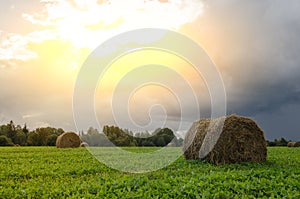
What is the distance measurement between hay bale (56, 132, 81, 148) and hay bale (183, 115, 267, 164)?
55.9ft

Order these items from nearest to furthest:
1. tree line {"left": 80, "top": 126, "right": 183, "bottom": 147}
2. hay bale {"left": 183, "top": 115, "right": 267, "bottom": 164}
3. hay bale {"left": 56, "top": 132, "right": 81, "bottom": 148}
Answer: hay bale {"left": 183, "top": 115, "right": 267, "bottom": 164}
tree line {"left": 80, "top": 126, "right": 183, "bottom": 147}
hay bale {"left": 56, "top": 132, "right": 81, "bottom": 148}

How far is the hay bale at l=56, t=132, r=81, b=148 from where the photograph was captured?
30141mm

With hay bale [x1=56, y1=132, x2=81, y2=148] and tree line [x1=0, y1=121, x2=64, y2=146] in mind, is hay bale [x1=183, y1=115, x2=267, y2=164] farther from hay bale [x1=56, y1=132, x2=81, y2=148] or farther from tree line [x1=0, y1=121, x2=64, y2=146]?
tree line [x1=0, y1=121, x2=64, y2=146]

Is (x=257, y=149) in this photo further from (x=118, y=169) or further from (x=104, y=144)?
(x=104, y=144)

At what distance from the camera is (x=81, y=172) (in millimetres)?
12062

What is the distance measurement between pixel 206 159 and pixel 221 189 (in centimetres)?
677

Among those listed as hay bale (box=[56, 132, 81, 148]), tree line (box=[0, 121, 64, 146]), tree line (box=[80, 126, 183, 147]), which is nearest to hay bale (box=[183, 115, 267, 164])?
tree line (box=[80, 126, 183, 147])


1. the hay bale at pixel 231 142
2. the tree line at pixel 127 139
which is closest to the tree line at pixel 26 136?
the tree line at pixel 127 139

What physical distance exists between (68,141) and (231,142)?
19.1m

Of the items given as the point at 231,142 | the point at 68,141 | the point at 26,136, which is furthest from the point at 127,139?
the point at 26,136

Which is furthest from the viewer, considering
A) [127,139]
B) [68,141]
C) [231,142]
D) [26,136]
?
[26,136]

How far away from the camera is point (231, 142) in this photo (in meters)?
14.3

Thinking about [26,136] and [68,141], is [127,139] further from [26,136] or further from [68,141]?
[26,136]

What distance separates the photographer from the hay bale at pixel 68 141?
98.9 feet
